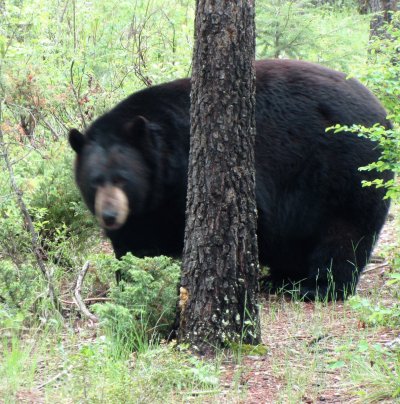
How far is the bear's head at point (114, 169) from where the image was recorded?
263 inches

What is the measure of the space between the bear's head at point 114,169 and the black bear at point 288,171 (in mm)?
12

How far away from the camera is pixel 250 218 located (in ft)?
17.4

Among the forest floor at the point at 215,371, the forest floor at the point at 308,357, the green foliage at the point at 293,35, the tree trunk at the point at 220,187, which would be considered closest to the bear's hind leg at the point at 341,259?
the forest floor at the point at 308,357

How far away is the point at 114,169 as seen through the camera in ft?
22.1

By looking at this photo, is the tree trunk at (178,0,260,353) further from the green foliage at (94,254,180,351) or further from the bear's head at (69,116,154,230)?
A: the bear's head at (69,116,154,230)

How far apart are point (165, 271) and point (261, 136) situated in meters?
2.03

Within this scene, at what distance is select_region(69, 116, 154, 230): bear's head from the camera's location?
6.69 metres

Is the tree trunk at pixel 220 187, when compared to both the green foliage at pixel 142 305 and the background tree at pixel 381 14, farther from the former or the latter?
the background tree at pixel 381 14

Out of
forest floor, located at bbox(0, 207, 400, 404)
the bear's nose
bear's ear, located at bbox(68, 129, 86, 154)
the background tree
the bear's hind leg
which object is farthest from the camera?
the background tree

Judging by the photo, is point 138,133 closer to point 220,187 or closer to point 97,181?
point 97,181

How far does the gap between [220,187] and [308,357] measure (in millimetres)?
1296

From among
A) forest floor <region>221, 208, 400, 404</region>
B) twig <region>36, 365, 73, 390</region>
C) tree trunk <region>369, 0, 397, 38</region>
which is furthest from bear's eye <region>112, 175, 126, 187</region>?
tree trunk <region>369, 0, 397, 38</region>

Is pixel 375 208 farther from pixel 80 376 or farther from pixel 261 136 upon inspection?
pixel 80 376

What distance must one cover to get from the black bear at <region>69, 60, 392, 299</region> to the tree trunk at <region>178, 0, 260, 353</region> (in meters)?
1.72
